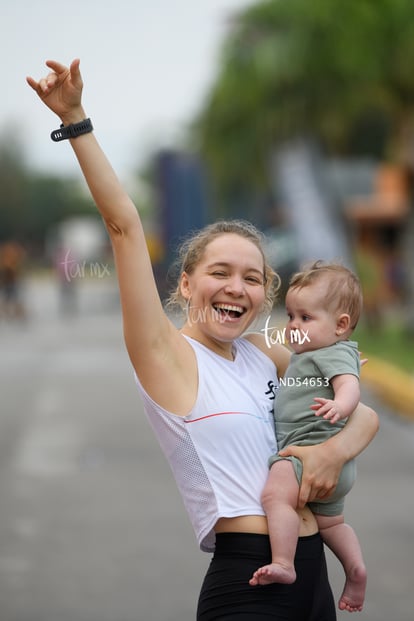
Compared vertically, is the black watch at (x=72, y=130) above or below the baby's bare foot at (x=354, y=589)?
above

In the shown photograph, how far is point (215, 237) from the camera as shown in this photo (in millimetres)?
2793

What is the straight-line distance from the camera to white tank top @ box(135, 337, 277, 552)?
2.64m

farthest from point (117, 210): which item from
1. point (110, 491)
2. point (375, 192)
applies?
point (375, 192)

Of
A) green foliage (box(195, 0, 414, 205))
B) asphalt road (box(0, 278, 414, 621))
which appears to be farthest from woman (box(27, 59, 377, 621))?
green foliage (box(195, 0, 414, 205))

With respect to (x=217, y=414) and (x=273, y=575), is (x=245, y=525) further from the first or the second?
(x=217, y=414)

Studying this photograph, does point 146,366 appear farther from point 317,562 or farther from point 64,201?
point 64,201

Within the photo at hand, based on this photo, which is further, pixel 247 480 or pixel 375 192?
pixel 375 192

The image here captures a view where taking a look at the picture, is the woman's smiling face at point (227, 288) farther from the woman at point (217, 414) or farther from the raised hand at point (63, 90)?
the raised hand at point (63, 90)

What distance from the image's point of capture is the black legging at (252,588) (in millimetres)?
2650

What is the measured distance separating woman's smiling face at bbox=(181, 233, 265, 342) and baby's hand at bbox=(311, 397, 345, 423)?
27cm

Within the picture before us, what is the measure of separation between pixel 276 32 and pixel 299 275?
1777 centimetres

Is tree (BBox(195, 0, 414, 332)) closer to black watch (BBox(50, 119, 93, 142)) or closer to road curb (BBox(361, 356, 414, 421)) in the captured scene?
road curb (BBox(361, 356, 414, 421))

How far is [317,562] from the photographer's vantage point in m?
2.75

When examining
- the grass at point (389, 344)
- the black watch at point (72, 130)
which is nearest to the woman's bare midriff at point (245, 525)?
the black watch at point (72, 130)
